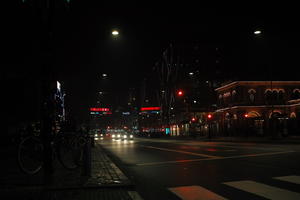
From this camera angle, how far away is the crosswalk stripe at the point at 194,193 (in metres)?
7.81

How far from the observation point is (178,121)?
4195 inches

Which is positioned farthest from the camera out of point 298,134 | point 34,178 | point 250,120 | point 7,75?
point 250,120

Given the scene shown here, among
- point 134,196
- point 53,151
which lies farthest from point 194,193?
point 53,151

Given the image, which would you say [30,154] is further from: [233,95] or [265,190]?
[233,95]

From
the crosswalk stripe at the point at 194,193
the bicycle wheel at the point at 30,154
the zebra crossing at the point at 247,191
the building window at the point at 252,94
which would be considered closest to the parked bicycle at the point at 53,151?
the bicycle wheel at the point at 30,154

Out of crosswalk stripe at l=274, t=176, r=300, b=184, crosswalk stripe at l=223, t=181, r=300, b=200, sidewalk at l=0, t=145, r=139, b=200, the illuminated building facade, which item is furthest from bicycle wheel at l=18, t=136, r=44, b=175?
the illuminated building facade

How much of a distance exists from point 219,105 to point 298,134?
29519 mm

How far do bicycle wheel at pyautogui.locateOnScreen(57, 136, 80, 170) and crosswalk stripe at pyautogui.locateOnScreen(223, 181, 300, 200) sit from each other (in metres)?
5.23

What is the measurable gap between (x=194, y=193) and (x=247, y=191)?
121 centimetres

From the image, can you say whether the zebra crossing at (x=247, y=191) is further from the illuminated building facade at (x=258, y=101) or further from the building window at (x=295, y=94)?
the building window at (x=295, y=94)

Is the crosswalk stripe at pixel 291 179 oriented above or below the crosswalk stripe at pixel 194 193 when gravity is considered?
above

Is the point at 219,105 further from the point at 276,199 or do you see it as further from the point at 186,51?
the point at 276,199

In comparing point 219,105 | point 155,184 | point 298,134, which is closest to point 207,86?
point 219,105

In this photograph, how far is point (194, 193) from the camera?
8.36 meters
